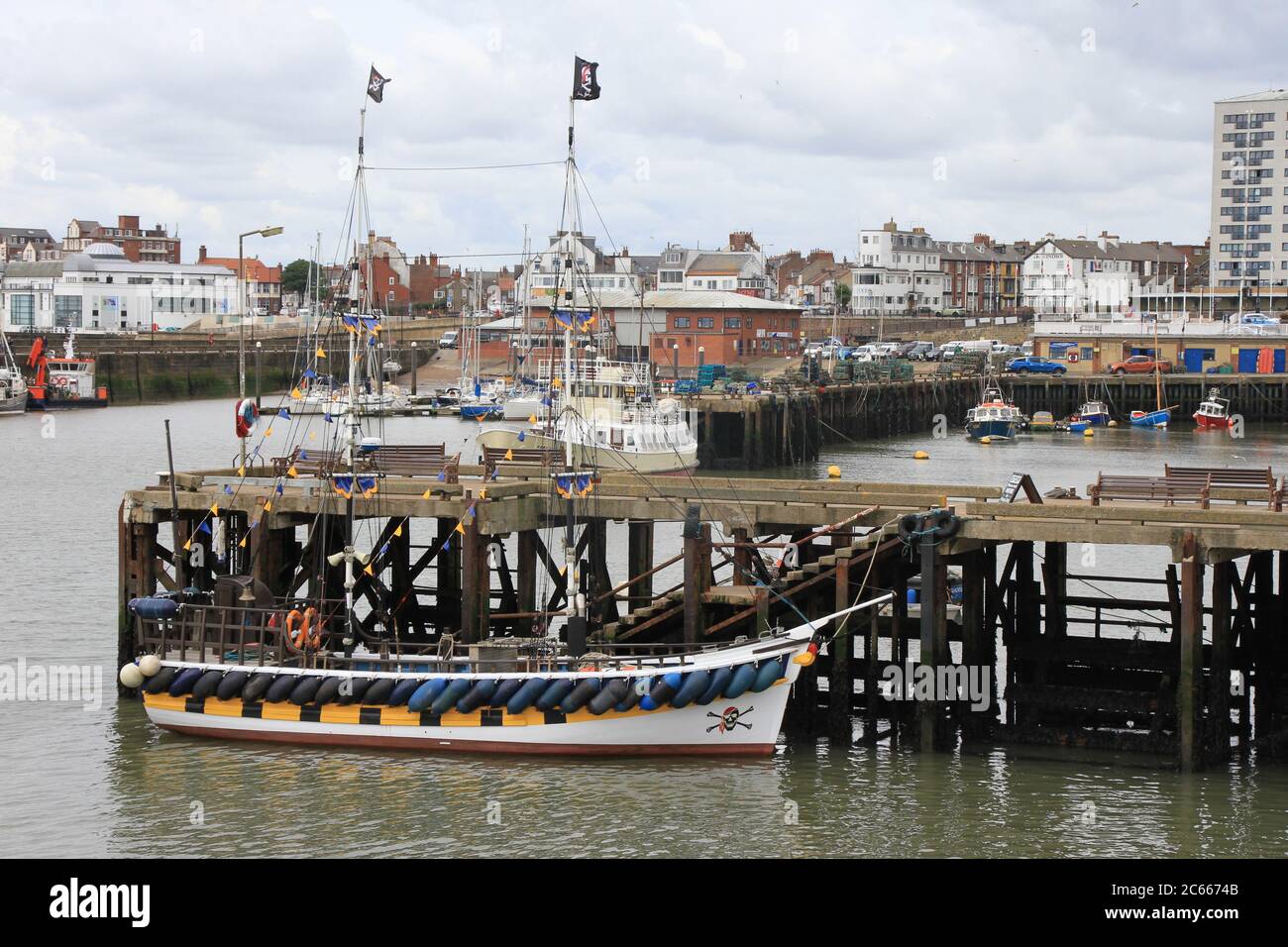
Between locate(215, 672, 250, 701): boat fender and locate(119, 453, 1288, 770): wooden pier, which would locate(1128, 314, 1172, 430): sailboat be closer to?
locate(119, 453, 1288, 770): wooden pier

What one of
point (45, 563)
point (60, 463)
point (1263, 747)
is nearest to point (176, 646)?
point (1263, 747)

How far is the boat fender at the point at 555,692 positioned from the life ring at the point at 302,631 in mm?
4053

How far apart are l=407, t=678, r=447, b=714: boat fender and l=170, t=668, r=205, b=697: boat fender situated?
3.78 meters

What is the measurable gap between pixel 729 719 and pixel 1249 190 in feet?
475

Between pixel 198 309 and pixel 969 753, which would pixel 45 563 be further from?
pixel 198 309

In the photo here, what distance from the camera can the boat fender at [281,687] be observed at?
1086 inches

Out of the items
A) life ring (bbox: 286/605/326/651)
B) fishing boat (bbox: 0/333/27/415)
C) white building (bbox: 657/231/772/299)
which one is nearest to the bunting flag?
life ring (bbox: 286/605/326/651)

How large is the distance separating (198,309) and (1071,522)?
525ft

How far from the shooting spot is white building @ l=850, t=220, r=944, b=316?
17925 cm

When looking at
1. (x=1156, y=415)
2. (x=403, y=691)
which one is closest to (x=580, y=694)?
(x=403, y=691)

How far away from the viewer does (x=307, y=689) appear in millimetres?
27500

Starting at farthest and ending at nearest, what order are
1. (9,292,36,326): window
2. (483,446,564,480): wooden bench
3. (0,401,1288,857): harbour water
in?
(9,292,36,326): window < (483,446,564,480): wooden bench < (0,401,1288,857): harbour water
